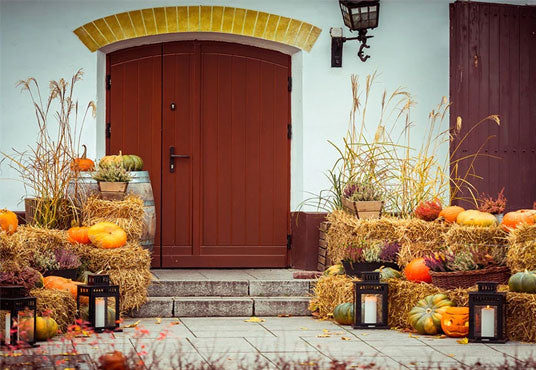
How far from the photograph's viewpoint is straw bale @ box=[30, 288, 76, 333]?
21.8ft

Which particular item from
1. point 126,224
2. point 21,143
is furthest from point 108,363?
point 21,143

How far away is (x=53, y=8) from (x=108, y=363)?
6393 millimetres

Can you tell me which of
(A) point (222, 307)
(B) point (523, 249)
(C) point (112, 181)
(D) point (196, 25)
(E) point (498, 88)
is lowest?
(A) point (222, 307)

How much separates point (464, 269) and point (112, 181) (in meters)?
3.12

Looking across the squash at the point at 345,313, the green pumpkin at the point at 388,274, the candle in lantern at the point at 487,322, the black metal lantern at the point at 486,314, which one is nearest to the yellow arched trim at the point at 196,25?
the green pumpkin at the point at 388,274

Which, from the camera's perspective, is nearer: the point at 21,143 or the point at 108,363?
the point at 108,363

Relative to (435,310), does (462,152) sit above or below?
above

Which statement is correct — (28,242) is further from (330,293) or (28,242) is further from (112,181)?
(330,293)

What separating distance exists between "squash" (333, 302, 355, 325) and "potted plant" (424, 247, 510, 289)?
0.68m

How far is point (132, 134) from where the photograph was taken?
30.1 ft

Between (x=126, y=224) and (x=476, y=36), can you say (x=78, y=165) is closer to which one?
(x=126, y=224)

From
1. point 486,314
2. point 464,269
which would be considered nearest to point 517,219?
point 464,269

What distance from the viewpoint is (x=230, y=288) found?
26.6ft

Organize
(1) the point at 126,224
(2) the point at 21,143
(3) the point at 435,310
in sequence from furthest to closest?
1. (2) the point at 21,143
2. (1) the point at 126,224
3. (3) the point at 435,310
